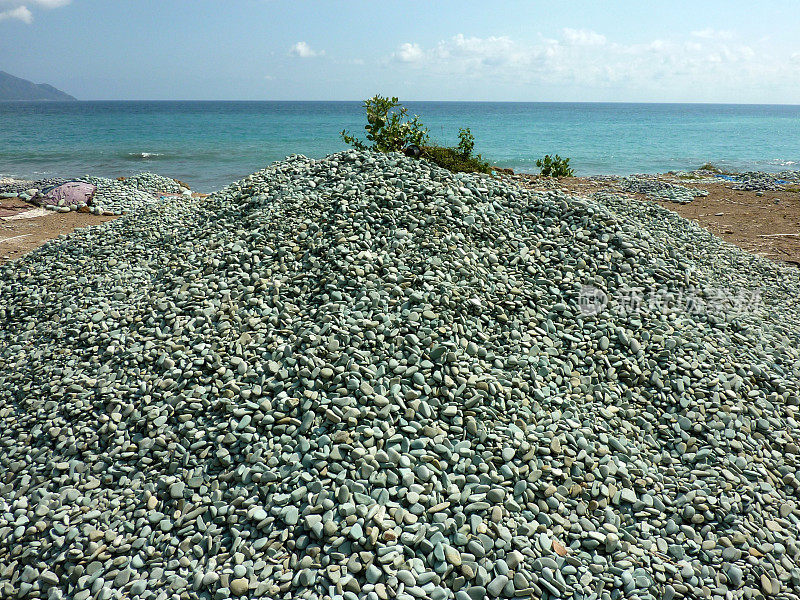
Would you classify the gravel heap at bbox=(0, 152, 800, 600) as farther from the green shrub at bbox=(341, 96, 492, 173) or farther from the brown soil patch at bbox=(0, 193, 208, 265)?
the brown soil patch at bbox=(0, 193, 208, 265)

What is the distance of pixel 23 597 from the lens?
2676 mm

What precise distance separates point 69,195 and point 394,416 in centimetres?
1318

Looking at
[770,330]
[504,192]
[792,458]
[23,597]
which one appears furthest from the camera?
[504,192]

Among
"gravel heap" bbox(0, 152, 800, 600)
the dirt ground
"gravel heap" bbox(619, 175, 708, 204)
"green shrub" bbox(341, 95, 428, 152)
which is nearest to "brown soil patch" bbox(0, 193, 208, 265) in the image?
"gravel heap" bbox(0, 152, 800, 600)

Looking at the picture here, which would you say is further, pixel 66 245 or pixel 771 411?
pixel 66 245

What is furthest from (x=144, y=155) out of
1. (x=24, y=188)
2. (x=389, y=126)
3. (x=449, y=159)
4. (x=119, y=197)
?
(x=449, y=159)

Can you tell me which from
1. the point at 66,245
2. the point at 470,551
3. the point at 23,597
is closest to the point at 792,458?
the point at 470,551

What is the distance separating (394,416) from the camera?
344cm

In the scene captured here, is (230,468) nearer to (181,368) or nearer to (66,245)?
(181,368)

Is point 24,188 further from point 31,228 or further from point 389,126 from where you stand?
point 389,126

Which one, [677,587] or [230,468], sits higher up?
[230,468]

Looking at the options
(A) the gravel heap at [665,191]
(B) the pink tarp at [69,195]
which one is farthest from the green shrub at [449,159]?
(B) the pink tarp at [69,195]

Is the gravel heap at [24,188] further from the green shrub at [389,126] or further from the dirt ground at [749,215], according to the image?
the dirt ground at [749,215]

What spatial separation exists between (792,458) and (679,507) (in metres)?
1.14
